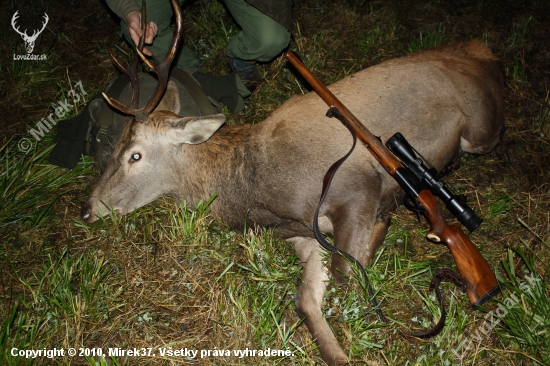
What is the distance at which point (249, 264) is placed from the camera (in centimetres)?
388

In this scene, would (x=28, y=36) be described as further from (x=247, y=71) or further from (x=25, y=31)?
(x=247, y=71)

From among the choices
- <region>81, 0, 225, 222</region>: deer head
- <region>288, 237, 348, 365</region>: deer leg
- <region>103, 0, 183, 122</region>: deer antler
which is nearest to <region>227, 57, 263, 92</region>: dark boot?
<region>81, 0, 225, 222</region>: deer head

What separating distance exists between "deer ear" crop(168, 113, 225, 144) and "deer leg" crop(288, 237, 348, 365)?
4.19 ft

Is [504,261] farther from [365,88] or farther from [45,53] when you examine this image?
[45,53]

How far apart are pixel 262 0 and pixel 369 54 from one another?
173 centimetres

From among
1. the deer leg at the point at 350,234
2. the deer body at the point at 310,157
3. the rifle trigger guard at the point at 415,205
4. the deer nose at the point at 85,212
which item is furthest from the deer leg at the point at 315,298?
the deer nose at the point at 85,212

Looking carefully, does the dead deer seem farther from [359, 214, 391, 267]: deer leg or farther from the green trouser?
the green trouser

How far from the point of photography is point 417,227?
4152 mm
